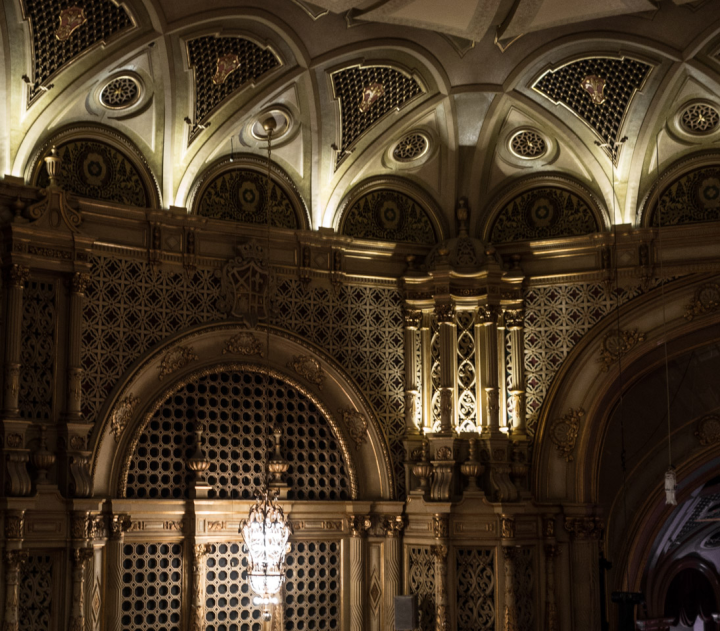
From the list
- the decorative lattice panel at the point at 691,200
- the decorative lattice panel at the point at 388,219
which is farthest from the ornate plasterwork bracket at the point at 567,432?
the decorative lattice panel at the point at 388,219

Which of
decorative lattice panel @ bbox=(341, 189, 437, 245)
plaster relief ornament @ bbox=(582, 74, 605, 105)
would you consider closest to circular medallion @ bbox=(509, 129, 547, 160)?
plaster relief ornament @ bbox=(582, 74, 605, 105)

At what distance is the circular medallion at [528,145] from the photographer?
50.4 ft

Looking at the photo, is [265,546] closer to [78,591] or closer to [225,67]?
[78,591]

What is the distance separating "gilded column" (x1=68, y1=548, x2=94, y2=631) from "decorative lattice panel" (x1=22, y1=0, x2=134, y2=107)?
5020mm

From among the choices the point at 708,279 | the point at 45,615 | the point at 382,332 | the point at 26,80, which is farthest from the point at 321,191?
the point at 45,615

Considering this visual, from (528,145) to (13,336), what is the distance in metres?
7.23

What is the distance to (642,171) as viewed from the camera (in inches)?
594

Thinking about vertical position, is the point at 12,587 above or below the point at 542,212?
below

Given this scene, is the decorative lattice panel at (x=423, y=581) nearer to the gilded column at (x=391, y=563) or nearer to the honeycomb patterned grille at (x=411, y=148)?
the gilded column at (x=391, y=563)

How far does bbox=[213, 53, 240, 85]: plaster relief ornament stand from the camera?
536 inches

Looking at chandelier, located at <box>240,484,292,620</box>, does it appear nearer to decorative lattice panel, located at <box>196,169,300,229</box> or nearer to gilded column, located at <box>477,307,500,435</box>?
gilded column, located at <box>477,307,500,435</box>

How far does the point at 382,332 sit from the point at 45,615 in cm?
559

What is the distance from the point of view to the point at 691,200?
14.9 metres

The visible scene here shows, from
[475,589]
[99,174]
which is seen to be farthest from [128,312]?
[475,589]
